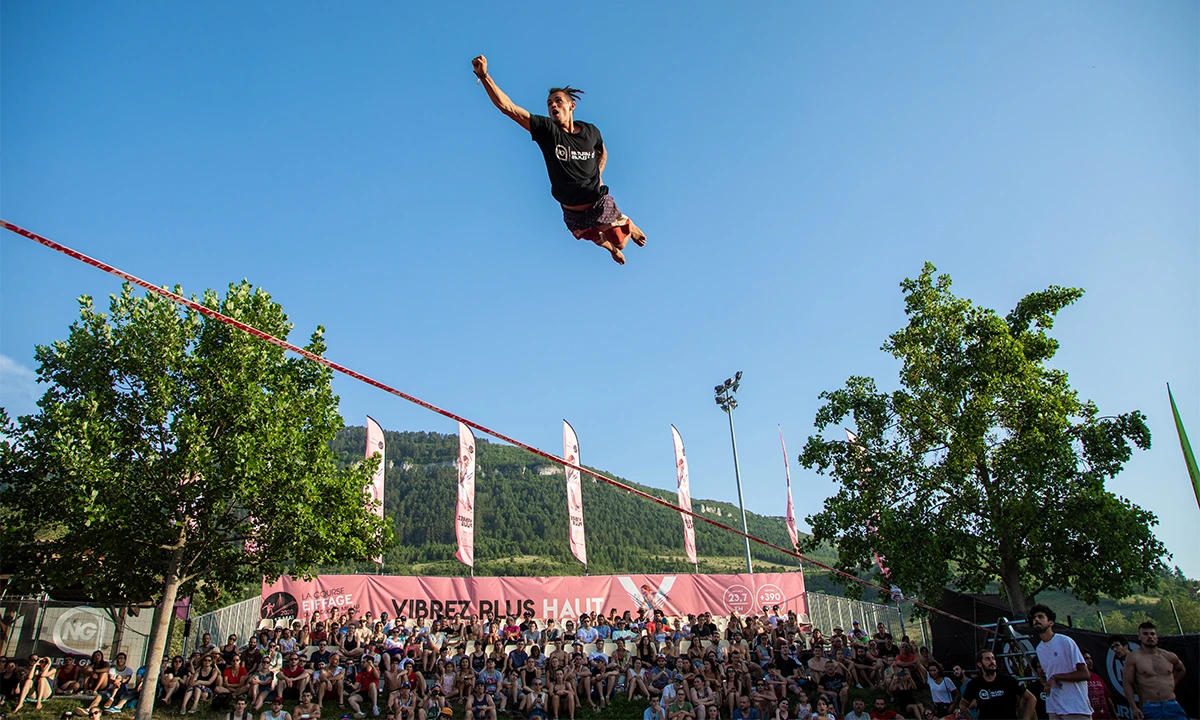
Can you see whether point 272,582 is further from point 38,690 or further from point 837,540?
point 837,540

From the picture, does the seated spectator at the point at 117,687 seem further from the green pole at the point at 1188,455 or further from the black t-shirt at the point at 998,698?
the green pole at the point at 1188,455

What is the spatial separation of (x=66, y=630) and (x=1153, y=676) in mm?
18221

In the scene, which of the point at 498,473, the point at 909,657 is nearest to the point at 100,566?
the point at 909,657

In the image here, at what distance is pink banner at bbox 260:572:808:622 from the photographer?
A: 16578 millimetres

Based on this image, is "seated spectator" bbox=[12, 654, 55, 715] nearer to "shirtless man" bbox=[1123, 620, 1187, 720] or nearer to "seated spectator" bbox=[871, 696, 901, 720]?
"seated spectator" bbox=[871, 696, 901, 720]

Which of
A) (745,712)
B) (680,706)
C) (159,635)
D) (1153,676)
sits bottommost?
(745,712)

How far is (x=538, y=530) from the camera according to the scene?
88.9 m

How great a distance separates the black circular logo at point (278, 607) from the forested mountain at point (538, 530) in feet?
160

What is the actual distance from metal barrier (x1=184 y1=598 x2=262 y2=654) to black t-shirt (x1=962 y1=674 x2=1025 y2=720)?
1397 centimetres

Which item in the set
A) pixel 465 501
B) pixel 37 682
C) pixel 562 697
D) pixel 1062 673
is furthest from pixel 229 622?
pixel 1062 673

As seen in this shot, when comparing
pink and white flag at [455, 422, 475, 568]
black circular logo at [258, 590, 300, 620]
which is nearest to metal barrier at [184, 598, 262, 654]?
black circular logo at [258, 590, 300, 620]

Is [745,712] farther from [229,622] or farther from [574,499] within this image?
[229,622]

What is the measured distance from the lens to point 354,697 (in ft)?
40.0

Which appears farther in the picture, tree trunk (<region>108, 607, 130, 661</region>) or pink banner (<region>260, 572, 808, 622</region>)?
pink banner (<region>260, 572, 808, 622</region>)
